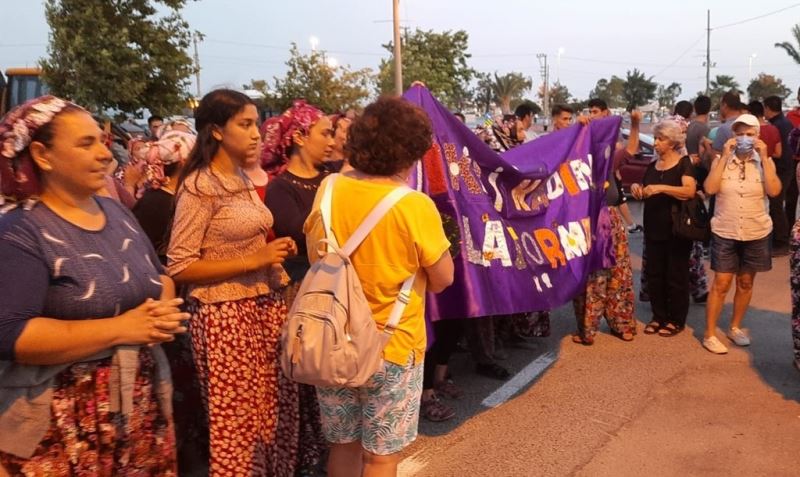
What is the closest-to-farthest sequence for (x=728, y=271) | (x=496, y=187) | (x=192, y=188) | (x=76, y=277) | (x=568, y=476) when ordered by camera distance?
(x=76, y=277) → (x=192, y=188) → (x=568, y=476) → (x=496, y=187) → (x=728, y=271)

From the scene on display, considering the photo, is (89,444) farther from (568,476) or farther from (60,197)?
(568,476)

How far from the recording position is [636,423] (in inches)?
160

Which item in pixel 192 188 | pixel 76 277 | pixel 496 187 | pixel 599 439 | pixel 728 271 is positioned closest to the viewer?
pixel 76 277

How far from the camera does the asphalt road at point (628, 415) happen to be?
362 cm

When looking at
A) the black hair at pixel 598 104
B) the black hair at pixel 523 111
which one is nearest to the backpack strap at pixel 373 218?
the black hair at pixel 598 104

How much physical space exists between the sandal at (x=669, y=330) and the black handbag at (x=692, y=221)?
85 cm

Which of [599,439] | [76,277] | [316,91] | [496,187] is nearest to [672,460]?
[599,439]

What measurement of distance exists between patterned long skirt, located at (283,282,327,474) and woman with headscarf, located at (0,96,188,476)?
133cm

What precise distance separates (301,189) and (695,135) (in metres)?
7.10

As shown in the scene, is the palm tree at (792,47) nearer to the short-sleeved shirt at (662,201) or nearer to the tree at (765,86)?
the tree at (765,86)

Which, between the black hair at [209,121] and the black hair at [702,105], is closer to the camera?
the black hair at [209,121]

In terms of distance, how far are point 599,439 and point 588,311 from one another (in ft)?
5.72

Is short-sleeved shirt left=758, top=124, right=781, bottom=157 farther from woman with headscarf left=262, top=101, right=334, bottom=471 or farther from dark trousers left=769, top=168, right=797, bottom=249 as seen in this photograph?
woman with headscarf left=262, top=101, right=334, bottom=471

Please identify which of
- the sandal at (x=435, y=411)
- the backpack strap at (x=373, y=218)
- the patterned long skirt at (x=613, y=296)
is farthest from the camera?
the patterned long skirt at (x=613, y=296)
